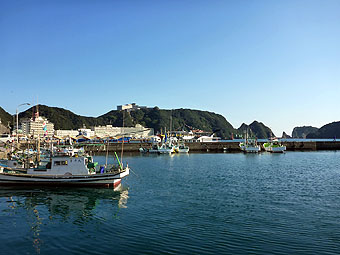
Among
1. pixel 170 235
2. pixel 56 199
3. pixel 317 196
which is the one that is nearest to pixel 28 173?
pixel 56 199

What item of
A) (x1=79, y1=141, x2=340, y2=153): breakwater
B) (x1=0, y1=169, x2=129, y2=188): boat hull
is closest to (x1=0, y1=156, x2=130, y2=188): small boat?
(x1=0, y1=169, x2=129, y2=188): boat hull

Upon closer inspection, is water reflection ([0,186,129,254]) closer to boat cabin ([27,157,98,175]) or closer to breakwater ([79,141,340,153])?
boat cabin ([27,157,98,175])

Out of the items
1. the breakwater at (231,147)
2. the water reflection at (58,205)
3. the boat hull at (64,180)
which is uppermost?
the breakwater at (231,147)

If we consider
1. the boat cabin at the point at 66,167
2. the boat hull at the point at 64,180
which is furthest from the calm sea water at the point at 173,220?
the boat cabin at the point at 66,167

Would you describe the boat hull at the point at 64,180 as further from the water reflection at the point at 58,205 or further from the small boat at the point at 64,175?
the water reflection at the point at 58,205

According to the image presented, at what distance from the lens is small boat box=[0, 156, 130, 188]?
96.6ft

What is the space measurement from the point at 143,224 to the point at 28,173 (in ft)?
66.0

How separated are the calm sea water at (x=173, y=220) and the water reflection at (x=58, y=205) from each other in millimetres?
61

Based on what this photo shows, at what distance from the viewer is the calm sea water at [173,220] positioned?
13.6 meters

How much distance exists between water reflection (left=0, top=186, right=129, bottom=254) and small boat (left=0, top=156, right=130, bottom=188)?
2.87 feet

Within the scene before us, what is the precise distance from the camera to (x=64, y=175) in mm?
29609

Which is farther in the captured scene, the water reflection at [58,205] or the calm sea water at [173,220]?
the water reflection at [58,205]

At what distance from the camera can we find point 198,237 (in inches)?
578

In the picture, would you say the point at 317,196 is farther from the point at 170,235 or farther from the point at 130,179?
the point at 130,179
